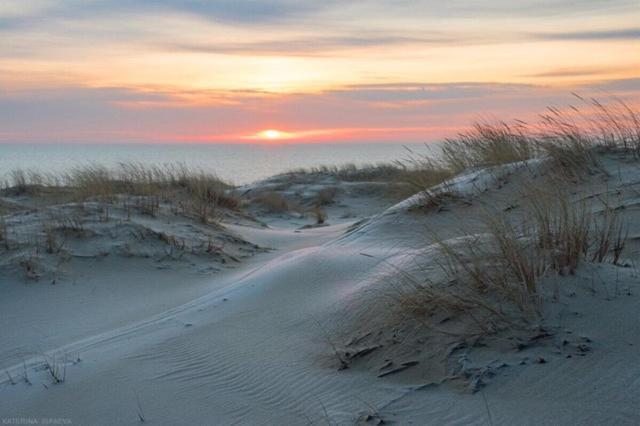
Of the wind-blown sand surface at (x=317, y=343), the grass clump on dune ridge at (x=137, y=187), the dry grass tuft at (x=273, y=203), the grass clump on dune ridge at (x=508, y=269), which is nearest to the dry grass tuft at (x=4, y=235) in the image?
the wind-blown sand surface at (x=317, y=343)

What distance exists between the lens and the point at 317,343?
3.65 m

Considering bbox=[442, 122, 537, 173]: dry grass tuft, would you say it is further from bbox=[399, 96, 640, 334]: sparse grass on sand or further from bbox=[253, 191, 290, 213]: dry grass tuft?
bbox=[253, 191, 290, 213]: dry grass tuft

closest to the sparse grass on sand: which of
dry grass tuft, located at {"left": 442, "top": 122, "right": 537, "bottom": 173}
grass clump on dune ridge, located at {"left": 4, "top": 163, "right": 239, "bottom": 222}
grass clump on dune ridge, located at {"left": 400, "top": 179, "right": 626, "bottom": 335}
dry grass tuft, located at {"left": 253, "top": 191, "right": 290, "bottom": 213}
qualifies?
grass clump on dune ridge, located at {"left": 400, "top": 179, "right": 626, "bottom": 335}

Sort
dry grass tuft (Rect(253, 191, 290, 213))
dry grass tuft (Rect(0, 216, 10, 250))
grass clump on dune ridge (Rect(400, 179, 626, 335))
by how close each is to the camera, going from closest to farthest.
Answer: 1. grass clump on dune ridge (Rect(400, 179, 626, 335))
2. dry grass tuft (Rect(0, 216, 10, 250))
3. dry grass tuft (Rect(253, 191, 290, 213))

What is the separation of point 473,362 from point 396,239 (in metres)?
3.04

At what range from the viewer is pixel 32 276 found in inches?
230

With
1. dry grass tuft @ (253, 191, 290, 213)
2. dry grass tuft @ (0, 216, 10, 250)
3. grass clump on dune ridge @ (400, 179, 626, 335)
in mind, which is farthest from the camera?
dry grass tuft @ (253, 191, 290, 213)

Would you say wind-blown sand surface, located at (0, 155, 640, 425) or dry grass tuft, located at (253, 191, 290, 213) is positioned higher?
wind-blown sand surface, located at (0, 155, 640, 425)

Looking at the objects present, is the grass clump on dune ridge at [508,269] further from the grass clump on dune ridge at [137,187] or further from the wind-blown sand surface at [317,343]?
the grass clump on dune ridge at [137,187]

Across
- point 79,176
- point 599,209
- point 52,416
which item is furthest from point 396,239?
point 79,176

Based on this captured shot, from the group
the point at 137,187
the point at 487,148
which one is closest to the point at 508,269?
the point at 487,148

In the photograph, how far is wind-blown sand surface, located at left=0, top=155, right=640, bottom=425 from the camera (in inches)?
104

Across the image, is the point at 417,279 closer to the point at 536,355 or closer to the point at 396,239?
the point at 536,355

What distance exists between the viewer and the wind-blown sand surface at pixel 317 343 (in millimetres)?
2654
